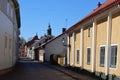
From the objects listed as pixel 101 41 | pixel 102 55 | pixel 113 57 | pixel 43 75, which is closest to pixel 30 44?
pixel 43 75

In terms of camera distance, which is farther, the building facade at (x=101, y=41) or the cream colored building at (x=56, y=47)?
the cream colored building at (x=56, y=47)

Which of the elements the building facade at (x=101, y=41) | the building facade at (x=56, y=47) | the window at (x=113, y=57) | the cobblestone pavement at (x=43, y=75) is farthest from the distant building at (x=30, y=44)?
the window at (x=113, y=57)

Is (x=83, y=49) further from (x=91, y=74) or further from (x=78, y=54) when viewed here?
(x=91, y=74)

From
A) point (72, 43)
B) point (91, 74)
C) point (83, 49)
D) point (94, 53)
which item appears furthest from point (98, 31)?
point (72, 43)

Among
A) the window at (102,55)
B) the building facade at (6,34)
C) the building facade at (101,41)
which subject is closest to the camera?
the building facade at (101,41)

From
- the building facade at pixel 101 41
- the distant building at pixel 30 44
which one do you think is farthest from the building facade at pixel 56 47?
the distant building at pixel 30 44

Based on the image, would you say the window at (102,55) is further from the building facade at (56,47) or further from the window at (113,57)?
the building facade at (56,47)

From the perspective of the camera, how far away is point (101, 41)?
23359 millimetres

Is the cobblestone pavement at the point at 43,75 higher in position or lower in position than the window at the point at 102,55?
lower

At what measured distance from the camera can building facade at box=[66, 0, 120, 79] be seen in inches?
796

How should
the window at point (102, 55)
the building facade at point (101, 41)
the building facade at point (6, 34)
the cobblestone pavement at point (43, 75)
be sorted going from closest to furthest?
the building facade at point (101, 41)
the window at point (102, 55)
the cobblestone pavement at point (43, 75)
the building facade at point (6, 34)

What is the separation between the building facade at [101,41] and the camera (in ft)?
66.3

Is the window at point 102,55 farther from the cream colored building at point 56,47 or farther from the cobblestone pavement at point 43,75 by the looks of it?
the cream colored building at point 56,47

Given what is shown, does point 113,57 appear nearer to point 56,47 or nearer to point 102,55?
point 102,55
